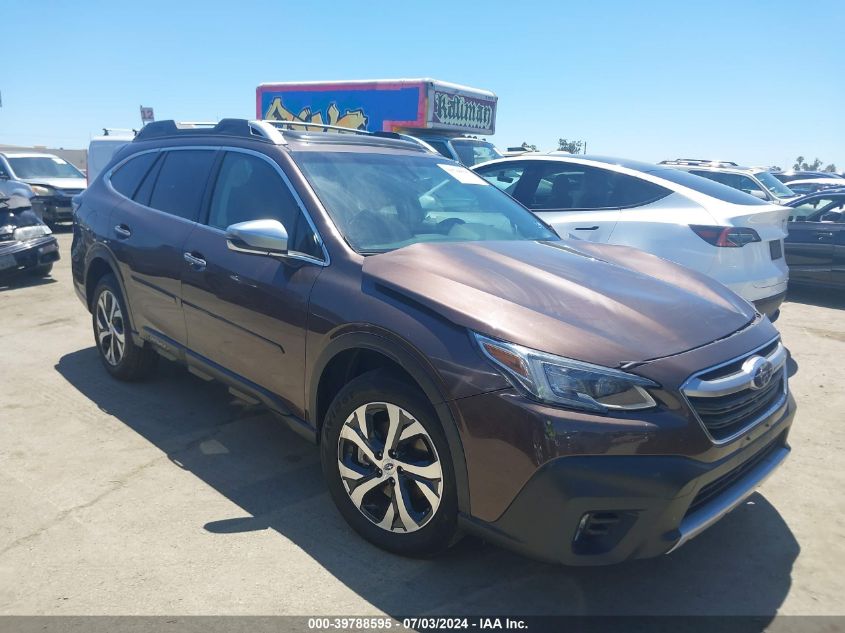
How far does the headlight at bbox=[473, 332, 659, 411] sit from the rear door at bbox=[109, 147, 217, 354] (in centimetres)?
248

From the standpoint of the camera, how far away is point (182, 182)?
435 cm

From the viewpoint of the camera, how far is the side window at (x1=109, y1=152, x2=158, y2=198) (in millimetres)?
4828

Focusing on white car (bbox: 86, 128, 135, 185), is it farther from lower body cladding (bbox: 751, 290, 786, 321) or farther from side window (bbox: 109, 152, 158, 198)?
lower body cladding (bbox: 751, 290, 786, 321)

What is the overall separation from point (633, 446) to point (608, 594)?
81 cm

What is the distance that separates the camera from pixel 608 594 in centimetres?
273

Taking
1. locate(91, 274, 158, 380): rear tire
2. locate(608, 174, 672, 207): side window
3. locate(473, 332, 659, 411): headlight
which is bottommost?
locate(91, 274, 158, 380): rear tire

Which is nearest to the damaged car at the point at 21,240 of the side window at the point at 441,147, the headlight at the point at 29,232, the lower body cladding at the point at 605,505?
the headlight at the point at 29,232

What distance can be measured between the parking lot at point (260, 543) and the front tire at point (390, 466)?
0.17 meters

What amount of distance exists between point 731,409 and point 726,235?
325 centimetres

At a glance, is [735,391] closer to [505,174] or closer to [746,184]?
[505,174]

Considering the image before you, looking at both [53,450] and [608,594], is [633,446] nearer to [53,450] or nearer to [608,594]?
[608,594]

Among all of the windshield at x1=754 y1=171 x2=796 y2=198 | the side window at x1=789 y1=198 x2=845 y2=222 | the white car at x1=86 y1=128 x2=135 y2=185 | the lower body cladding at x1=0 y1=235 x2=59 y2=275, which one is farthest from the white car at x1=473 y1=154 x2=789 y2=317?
the white car at x1=86 y1=128 x2=135 y2=185

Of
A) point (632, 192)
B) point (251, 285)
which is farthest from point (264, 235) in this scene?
point (632, 192)

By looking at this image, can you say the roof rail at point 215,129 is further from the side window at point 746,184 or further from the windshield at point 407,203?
the side window at point 746,184
